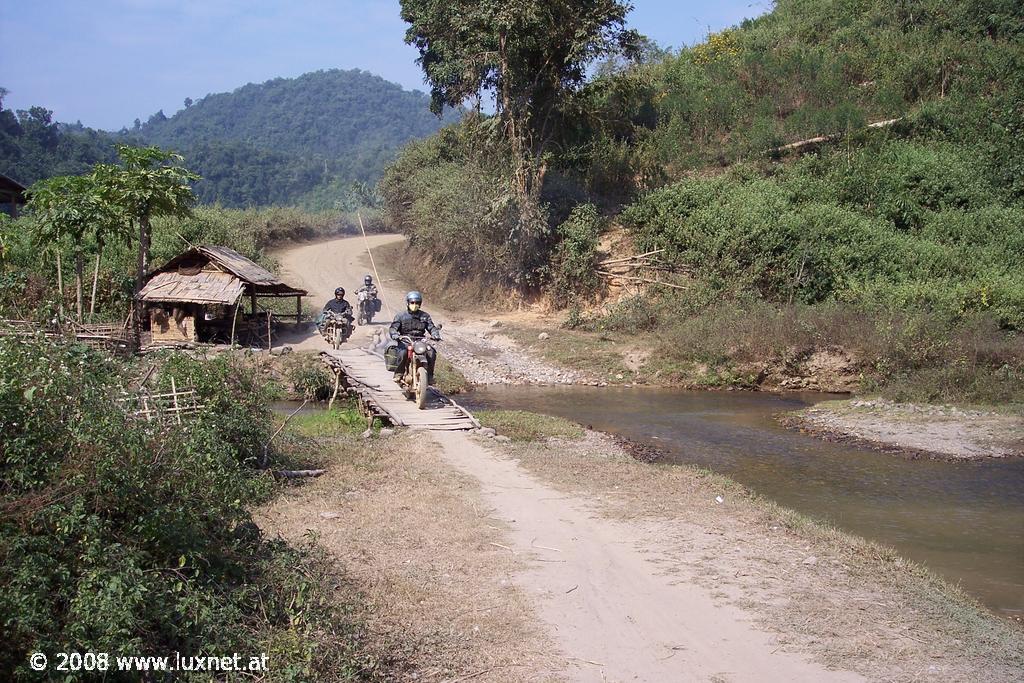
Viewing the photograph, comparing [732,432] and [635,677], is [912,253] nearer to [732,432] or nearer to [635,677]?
[732,432]

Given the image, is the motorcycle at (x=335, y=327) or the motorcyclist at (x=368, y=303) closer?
the motorcycle at (x=335, y=327)

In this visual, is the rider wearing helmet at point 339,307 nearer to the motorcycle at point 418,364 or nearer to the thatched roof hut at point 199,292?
the thatched roof hut at point 199,292

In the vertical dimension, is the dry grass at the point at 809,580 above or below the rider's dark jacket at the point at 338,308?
below

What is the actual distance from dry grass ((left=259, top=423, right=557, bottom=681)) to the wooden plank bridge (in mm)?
1712

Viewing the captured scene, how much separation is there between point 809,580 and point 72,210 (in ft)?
53.9

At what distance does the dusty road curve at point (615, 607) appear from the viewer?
538 cm

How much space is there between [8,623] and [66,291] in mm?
17958

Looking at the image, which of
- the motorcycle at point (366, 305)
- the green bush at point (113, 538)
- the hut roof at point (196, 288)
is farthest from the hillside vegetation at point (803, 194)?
the green bush at point (113, 538)

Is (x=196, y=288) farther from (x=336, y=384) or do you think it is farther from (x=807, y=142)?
(x=807, y=142)

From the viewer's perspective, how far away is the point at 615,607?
630 centimetres

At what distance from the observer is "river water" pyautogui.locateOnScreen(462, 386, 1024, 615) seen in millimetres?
8938

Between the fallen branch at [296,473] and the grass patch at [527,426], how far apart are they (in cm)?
345

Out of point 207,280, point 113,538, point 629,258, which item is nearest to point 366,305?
point 207,280

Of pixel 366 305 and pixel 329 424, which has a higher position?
pixel 366 305
